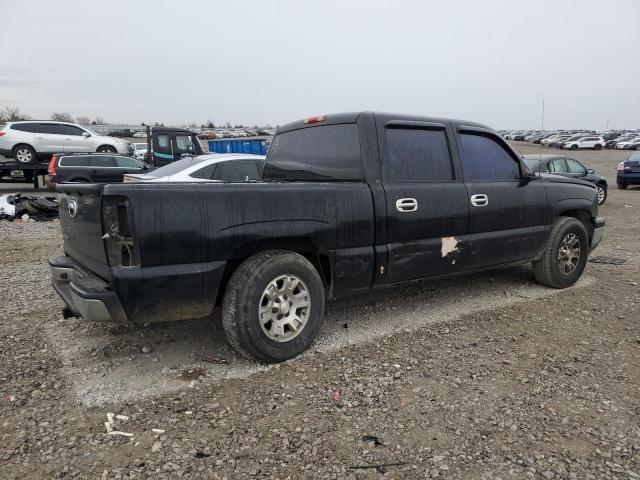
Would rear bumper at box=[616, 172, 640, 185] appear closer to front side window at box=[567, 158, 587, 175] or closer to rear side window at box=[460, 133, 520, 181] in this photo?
front side window at box=[567, 158, 587, 175]

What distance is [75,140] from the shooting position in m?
17.6

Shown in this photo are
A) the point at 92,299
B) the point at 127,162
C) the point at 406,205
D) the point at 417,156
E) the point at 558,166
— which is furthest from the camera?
the point at 127,162

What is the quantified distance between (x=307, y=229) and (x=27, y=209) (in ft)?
32.4

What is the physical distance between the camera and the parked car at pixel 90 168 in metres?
12.4

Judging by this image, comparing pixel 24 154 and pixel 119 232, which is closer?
pixel 119 232

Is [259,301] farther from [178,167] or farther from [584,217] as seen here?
[178,167]

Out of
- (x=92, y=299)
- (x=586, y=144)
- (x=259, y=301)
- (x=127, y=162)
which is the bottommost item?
(x=259, y=301)

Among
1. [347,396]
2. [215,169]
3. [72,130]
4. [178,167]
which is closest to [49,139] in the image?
[72,130]

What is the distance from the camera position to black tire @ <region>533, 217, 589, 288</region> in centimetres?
518

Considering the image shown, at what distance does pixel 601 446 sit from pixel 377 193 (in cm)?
219

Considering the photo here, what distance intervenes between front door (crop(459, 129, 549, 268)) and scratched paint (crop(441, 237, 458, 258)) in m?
0.23

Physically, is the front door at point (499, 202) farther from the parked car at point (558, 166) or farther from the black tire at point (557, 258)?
the parked car at point (558, 166)

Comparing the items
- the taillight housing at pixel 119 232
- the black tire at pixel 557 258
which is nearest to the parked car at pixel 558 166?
the black tire at pixel 557 258

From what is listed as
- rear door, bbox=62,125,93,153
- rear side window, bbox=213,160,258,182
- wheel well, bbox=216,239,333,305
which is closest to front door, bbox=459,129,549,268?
wheel well, bbox=216,239,333,305
